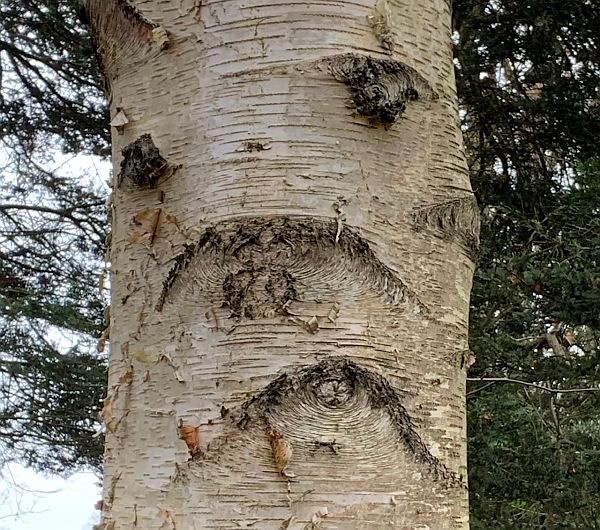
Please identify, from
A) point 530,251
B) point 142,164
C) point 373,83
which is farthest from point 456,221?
point 530,251

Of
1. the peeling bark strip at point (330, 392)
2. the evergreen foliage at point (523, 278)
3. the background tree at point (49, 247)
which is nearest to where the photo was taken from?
the peeling bark strip at point (330, 392)

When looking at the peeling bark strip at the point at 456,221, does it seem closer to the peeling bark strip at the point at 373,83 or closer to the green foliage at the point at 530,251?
the peeling bark strip at the point at 373,83

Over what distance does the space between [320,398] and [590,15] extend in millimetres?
2261

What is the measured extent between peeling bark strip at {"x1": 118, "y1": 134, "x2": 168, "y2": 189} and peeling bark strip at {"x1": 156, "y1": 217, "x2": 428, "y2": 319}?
0.22 ft

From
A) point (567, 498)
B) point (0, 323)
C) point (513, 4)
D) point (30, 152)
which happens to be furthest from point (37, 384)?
point (513, 4)

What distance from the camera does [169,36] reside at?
19.8 inches

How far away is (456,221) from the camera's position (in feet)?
1.63

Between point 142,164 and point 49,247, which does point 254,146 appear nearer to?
point 142,164

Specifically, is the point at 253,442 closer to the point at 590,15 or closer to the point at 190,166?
the point at 190,166

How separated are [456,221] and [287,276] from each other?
131mm

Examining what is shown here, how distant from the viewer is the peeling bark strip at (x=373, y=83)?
1.53 ft

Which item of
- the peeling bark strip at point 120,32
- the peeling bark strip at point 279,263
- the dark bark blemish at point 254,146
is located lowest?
the peeling bark strip at point 279,263

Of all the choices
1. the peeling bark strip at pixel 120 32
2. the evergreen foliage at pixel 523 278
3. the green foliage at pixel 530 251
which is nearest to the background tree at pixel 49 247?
the evergreen foliage at pixel 523 278

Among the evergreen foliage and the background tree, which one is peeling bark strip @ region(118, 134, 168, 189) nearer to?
the evergreen foliage
